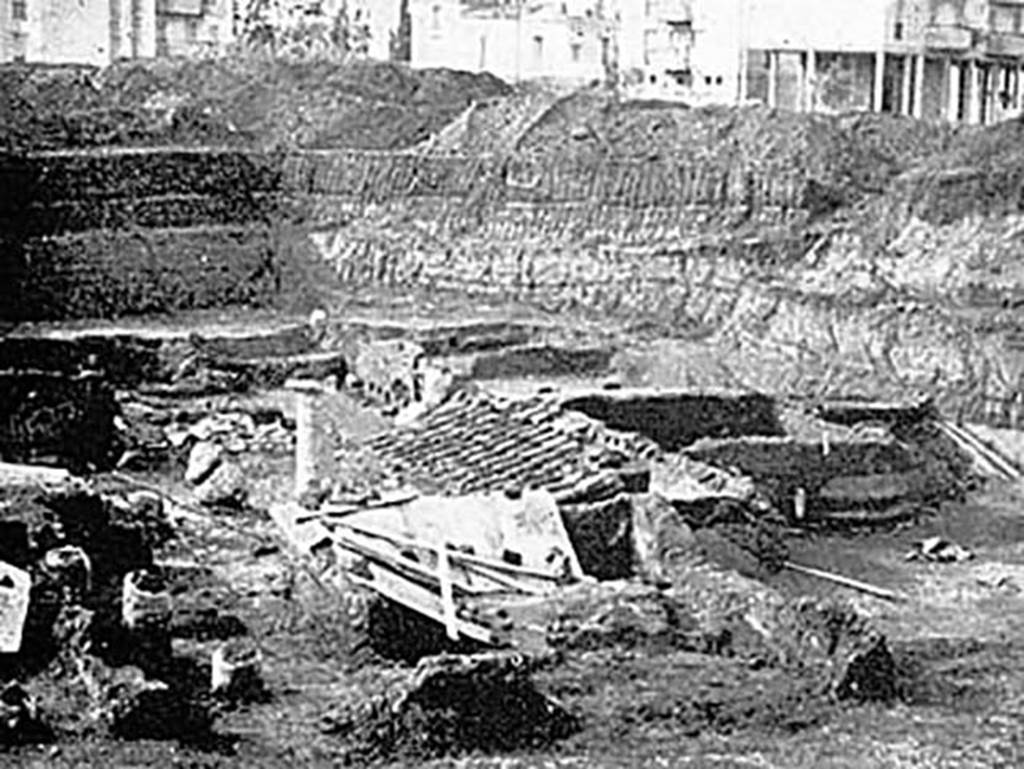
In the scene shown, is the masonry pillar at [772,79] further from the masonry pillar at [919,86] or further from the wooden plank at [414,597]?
the wooden plank at [414,597]

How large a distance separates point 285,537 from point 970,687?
6911 millimetres

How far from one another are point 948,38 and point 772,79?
4033mm

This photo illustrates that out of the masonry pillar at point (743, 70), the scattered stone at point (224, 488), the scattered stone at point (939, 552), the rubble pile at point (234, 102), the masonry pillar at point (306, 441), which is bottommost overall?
the scattered stone at point (939, 552)

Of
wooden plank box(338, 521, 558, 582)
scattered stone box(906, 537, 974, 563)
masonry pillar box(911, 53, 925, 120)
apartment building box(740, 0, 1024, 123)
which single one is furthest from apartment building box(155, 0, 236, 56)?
wooden plank box(338, 521, 558, 582)

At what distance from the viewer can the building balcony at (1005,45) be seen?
46469mm

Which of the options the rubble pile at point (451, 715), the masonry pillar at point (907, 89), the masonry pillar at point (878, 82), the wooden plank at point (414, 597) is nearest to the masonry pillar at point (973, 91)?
the masonry pillar at point (907, 89)

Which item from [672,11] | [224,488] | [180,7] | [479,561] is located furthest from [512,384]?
[180,7]

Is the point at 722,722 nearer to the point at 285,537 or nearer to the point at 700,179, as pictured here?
the point at 285,537

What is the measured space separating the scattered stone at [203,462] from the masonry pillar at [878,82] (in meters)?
23.5

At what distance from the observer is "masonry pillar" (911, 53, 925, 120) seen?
1781 inches

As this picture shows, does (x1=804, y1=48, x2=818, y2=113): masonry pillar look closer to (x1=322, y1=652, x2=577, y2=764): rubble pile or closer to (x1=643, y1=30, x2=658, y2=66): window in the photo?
(x1=643, y1=30, x2=658, y2=66): window

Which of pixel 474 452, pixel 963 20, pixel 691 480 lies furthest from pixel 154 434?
pixel 963 20

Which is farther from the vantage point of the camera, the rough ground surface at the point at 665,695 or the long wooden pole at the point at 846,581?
the long wooden pole at the point at 846,581

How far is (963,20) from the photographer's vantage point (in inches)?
1817
